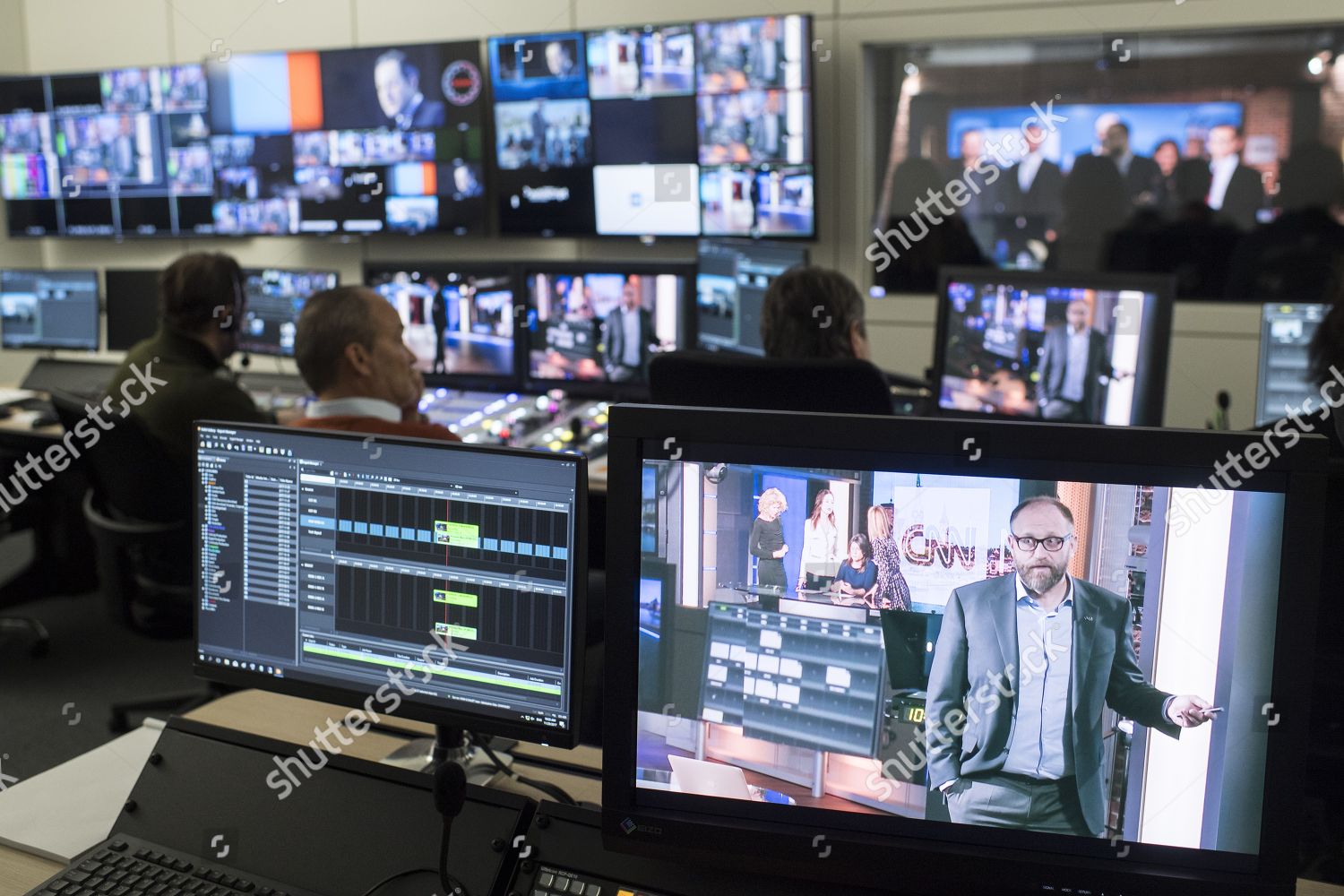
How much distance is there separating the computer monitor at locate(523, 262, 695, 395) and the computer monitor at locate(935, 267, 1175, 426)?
883 millimetres

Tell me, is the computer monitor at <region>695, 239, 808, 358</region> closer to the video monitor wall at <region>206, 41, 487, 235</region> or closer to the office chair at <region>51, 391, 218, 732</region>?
the office chair at <region>51, 391, 218, 732</region>

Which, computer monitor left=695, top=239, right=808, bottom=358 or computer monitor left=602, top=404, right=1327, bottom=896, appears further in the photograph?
computer monitor left=695, top=239, right=808, bottom=358

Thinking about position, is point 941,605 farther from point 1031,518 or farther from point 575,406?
point 575,406

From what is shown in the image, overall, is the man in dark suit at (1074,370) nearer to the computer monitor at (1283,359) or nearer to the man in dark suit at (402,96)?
the computer monitor at (1283,359)

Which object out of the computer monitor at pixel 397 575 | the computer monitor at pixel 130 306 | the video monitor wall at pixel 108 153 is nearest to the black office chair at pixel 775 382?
the computer monitor at pixel 397 575

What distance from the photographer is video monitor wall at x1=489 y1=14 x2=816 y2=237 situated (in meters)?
4.27

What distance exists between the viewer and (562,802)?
123 cm

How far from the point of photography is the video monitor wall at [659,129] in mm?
4270

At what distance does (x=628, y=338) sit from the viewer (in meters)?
3.61

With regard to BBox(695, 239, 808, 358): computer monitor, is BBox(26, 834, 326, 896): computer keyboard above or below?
below

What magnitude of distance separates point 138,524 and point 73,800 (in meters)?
1.74

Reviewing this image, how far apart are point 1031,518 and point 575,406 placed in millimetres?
3040

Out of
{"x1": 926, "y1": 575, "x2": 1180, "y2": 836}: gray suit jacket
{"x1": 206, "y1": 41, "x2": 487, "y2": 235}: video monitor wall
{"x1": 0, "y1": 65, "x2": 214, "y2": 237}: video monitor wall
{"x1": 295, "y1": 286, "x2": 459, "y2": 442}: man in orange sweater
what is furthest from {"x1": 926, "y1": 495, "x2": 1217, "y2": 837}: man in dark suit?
{"x1": 0, "y1": 65, "x2": 214, "y2": 237}: video monitor wall

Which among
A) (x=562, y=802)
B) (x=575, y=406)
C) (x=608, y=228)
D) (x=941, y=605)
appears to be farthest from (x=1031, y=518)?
(x=608, y=228)
